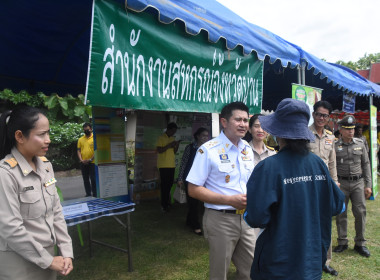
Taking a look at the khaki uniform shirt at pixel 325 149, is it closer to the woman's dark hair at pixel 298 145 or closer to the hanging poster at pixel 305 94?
the hanging poster at pixel 305 94

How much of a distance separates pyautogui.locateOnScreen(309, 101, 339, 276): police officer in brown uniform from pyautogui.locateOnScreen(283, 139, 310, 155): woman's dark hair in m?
2.07

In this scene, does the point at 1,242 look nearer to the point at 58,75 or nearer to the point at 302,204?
the point at 302,204

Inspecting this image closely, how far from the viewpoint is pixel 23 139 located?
5.78 ft

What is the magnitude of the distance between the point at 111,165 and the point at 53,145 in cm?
928

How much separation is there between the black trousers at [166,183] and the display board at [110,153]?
176 centimetres

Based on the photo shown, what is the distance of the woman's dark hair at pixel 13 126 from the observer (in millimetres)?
1754

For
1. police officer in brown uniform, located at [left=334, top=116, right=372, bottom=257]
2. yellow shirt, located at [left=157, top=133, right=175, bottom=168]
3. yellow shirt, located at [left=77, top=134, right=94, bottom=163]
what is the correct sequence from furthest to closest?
yellow shirt, located at [left=77, top=134, right=94, bottom=163]
yellow shirt, located at [left=157, top=133, right=175, bottom=168]
police officer in brown uniform, located at [left=334, top=116, right=372, bottom=257]

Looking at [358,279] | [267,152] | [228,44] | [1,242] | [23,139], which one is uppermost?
[228,44]

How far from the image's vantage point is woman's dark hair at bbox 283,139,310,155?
5.34 feet

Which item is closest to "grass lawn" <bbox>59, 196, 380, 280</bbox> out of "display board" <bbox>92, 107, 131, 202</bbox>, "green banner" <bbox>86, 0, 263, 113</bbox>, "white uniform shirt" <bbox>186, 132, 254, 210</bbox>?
"display board" <bbox>92, 107, 131, 202</bbox>

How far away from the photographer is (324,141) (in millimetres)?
3631

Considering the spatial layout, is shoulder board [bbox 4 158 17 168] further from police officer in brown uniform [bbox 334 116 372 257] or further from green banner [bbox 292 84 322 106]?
police officer in brown uniform [bbox 334 116 372 257]

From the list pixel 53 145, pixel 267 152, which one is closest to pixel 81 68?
pixel 267 152

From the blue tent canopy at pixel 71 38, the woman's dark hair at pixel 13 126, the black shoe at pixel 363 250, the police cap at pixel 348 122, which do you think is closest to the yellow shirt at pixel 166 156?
the blue tent canopy at pixel 71 38
